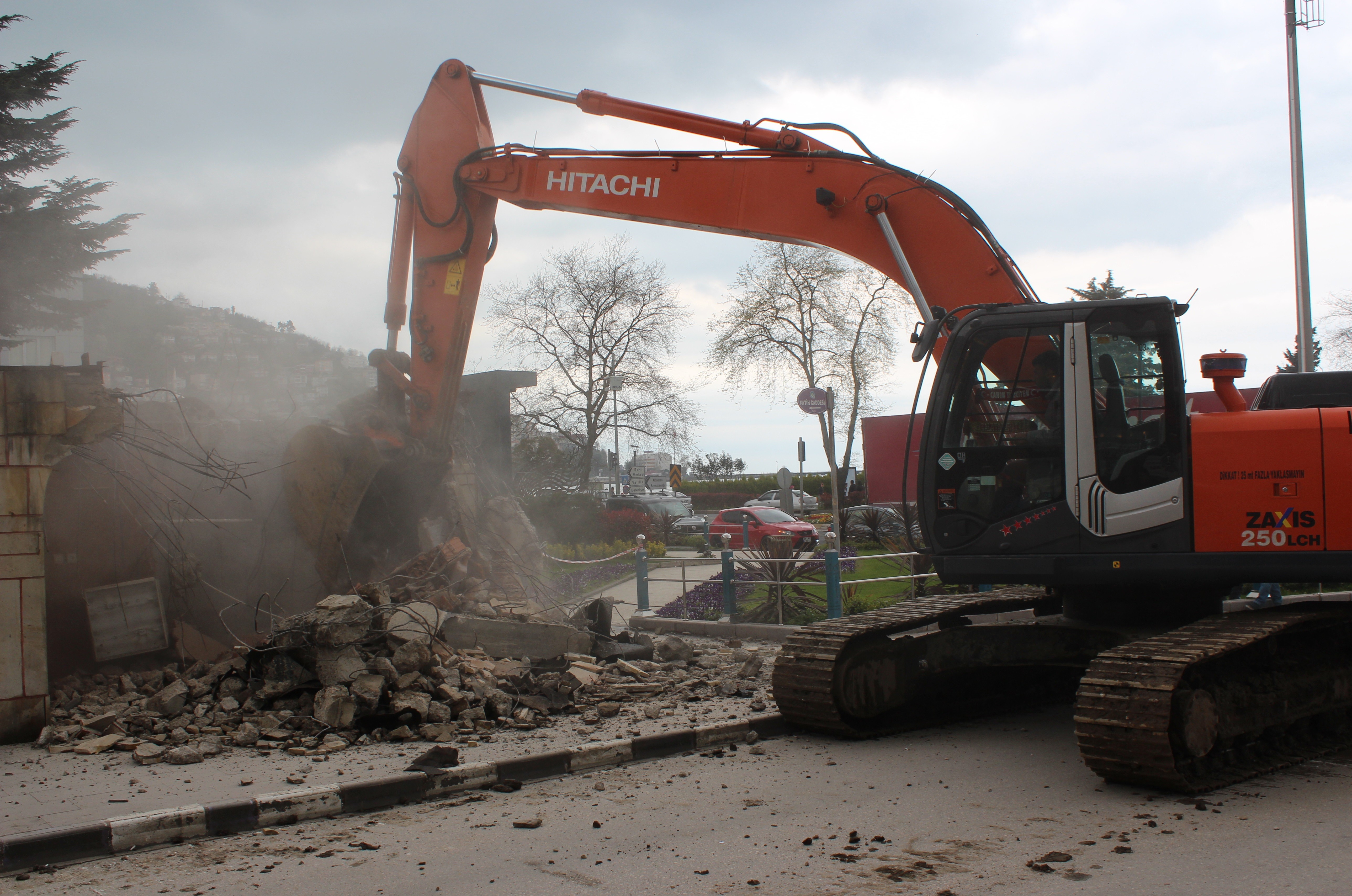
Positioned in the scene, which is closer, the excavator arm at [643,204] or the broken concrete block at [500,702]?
the broken concrete block at [500,702]

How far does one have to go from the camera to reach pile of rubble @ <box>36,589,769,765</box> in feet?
22.5

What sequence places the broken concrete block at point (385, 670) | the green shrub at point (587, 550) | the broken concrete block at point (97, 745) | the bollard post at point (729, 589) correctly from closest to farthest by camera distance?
the broken concrete block at point (97, 745), the broken concrete block at point (385, 670), the bollard post at point (729, 589), the green shrub at point (587, 550)

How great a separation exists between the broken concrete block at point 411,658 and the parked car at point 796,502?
26.8 metres

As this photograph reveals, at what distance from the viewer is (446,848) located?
4750 millimetres

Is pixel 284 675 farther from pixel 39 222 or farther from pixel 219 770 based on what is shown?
pixel 39 222

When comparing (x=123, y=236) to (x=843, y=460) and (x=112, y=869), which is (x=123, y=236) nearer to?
(x=112, y=869)

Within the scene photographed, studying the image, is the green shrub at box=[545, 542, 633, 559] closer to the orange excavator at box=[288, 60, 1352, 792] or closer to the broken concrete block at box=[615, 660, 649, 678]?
the broken concrete block at box=[615, 660, 649, 678]

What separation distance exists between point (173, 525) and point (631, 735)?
5.85 m

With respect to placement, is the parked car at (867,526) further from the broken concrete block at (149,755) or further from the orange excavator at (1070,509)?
the broken concrete block at (149,755)

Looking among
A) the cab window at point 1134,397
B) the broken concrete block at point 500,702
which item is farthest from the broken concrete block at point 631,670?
the cab window at point 1134,397

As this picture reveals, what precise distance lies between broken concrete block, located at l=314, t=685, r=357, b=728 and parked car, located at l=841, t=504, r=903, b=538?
60.8ft

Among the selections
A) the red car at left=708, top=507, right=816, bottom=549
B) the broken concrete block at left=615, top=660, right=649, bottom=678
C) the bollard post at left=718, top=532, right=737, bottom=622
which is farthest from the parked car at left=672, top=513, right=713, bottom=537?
the broken concrete block at left=615, top=660, right=649, bottom=678

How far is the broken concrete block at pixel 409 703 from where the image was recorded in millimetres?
7016

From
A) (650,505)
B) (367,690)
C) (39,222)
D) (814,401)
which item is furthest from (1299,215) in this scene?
(39,222)
